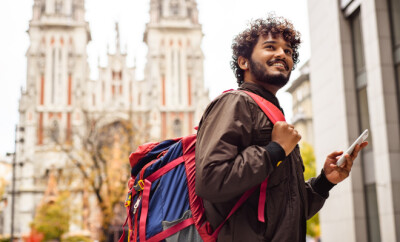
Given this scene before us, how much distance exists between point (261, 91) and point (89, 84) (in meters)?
47.7

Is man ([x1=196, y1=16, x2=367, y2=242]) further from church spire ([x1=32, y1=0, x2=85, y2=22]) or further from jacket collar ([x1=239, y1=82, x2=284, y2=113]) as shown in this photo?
church spire ([x1=32, y1=0, x2=85, y2=22])

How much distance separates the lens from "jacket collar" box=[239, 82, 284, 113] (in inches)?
88.3

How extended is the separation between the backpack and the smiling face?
0.14 m

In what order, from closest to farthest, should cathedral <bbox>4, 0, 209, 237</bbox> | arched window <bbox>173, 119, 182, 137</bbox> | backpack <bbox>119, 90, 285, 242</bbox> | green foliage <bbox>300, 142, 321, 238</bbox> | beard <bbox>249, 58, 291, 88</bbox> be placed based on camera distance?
backpack <bbox>119, 90, 285, 242</bbox> < beard <bbox>249, 58, 291, 88</bbox> < green foliage <bbox>300, 142, 321, 238</bbox> < cathedral <bbox>4, 0, 209, 237</bbox> < arched window <bbox>173, 119, 182, 137</bbox>

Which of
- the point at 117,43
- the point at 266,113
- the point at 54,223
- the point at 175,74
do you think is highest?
the point at 117,43

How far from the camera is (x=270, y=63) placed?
2.26m

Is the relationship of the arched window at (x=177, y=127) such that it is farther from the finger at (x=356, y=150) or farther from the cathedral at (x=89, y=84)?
the finger at (x=356, y=150)

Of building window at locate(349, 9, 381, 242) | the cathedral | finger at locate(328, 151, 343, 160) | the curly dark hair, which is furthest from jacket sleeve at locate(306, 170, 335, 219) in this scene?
the cathedral

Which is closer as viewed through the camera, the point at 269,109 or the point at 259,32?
the point at 269,109

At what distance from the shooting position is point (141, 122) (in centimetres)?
4744

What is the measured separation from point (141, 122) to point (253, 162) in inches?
1805

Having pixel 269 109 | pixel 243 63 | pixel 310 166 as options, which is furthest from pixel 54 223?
pixel 269 109

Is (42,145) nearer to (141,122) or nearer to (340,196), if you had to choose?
(141,122)

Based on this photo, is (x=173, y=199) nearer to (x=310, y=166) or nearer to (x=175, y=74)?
(x=310, y=166)
